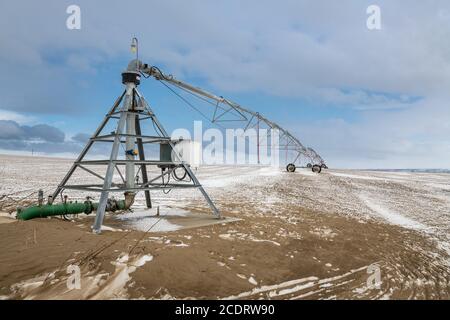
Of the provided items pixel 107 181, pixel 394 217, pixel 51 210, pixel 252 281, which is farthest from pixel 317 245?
pixel 51 210

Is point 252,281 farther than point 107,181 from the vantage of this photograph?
No

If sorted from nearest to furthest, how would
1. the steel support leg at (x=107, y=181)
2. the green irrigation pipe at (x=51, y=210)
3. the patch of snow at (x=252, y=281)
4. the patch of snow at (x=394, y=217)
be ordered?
the patch of snow at (x=252, y=281), the steel support leg at (x=107, y=181), the green irrigation pipe at (x=51, y=210), the patch of snow at (x=394, y=217)

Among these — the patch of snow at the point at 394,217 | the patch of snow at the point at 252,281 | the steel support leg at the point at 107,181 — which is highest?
the steel support leg at the point at 107,181

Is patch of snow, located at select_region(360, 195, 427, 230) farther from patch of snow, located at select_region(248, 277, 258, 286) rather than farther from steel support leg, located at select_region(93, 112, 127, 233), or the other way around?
steel support leg, located at select_region(93, 112, 127, 233)

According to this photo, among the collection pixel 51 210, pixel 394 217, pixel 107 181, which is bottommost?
pixel 394 217

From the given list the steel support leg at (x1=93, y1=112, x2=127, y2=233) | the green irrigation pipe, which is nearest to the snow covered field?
the green irrigation pipe

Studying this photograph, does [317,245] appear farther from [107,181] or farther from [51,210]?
[51,210]

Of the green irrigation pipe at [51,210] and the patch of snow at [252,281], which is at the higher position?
the green irrigation pipe at [51,210]

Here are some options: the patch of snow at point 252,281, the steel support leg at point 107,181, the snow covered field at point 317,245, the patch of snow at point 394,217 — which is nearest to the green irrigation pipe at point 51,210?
the snow covered field at point 317,245

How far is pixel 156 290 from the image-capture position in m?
5.00

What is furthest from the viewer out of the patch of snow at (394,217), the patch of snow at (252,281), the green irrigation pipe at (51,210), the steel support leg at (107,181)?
the patch of snow at (394,217)

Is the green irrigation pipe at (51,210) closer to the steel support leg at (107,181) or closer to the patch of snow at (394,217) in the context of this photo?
the steel support leg at (107,181)
